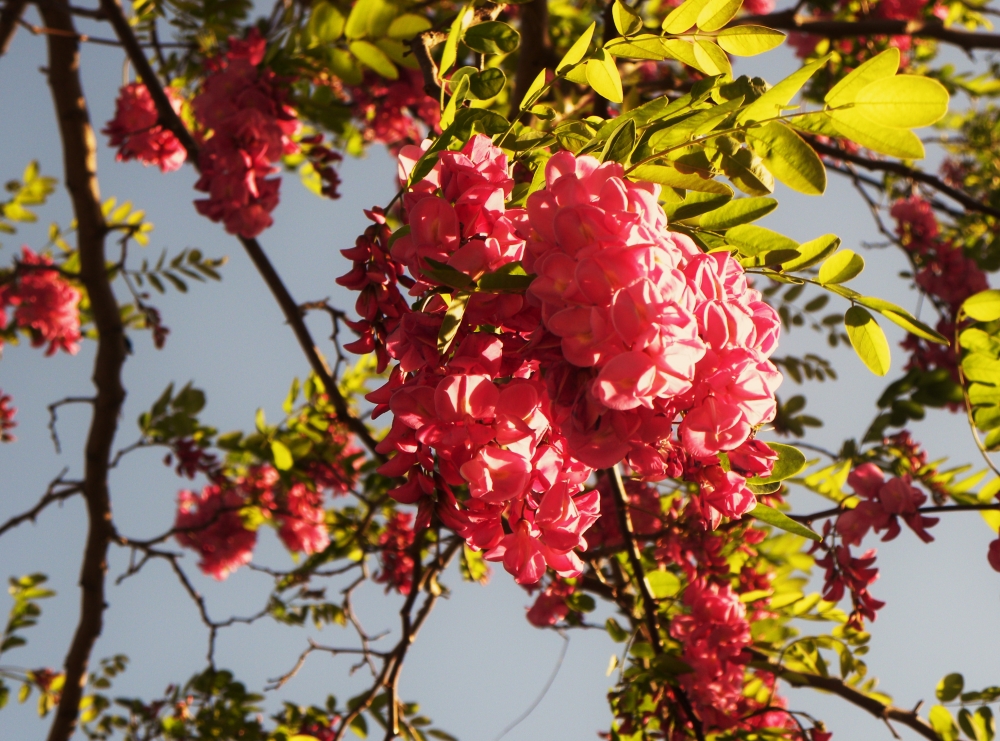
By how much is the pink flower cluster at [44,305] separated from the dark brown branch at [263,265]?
1361 millimetres

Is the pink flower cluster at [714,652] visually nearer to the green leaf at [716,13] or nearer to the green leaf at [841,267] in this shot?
the green leaf at [841,267]

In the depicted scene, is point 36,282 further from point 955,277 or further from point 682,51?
point 955,277

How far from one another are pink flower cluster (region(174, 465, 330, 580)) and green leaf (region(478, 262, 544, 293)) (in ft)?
9.19

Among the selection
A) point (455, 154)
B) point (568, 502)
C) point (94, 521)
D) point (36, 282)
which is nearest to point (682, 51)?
point (455, 154)

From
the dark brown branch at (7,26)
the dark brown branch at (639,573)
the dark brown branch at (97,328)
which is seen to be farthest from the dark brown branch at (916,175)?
the dark brown branch at (7,26)

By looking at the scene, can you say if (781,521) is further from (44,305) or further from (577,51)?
(44,305)

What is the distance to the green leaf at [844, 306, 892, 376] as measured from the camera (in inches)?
37.6

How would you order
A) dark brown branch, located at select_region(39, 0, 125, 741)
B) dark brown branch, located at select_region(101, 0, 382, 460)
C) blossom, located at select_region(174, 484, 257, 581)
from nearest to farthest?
dark brown branch, located at select_region(101, 0, 382, 460)
dark brown branch, located at select_region(39, 0, 125, 741)
blossom, located at select_region(174, 484, 257, 581)

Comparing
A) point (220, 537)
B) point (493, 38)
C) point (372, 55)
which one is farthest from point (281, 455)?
point (493, 38)

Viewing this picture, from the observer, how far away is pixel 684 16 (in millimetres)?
910

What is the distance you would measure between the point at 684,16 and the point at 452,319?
1.69ft

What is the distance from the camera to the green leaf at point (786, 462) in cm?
84

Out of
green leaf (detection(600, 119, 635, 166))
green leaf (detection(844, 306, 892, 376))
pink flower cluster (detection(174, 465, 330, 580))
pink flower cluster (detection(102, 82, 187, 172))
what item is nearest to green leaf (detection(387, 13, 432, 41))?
green leaf (detection(600, 119, 635, 166))

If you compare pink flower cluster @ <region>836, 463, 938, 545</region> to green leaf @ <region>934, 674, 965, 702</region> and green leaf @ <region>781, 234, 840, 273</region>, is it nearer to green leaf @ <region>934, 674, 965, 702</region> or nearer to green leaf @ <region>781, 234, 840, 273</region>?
green leaf @ <region>934, 674, 965, 702</region>
